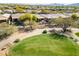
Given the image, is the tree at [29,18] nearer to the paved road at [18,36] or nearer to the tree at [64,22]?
the paved road at [18,36]

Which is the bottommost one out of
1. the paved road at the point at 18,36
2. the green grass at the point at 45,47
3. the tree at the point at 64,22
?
the green grass at the point at 45,47

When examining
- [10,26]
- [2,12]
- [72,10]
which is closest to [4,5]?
[2,12]

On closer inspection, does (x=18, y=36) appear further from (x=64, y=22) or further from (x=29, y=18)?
(x=64, y=22)

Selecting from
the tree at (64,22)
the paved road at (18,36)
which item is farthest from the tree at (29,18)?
the tree at (64,22)

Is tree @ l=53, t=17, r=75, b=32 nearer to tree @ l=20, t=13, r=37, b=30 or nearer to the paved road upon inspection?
the paved road

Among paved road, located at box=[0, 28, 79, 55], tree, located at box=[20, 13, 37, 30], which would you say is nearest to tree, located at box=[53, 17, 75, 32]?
paved road, located at box=[0, 28, 79, 55]

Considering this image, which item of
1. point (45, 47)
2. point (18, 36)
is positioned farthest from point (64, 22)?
point (18, 36)

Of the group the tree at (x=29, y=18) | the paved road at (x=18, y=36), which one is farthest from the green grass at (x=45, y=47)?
the tree at (x=29, y=18)

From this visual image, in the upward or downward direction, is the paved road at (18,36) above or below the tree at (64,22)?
below

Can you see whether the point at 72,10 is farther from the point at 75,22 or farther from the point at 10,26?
the point at 10,26
